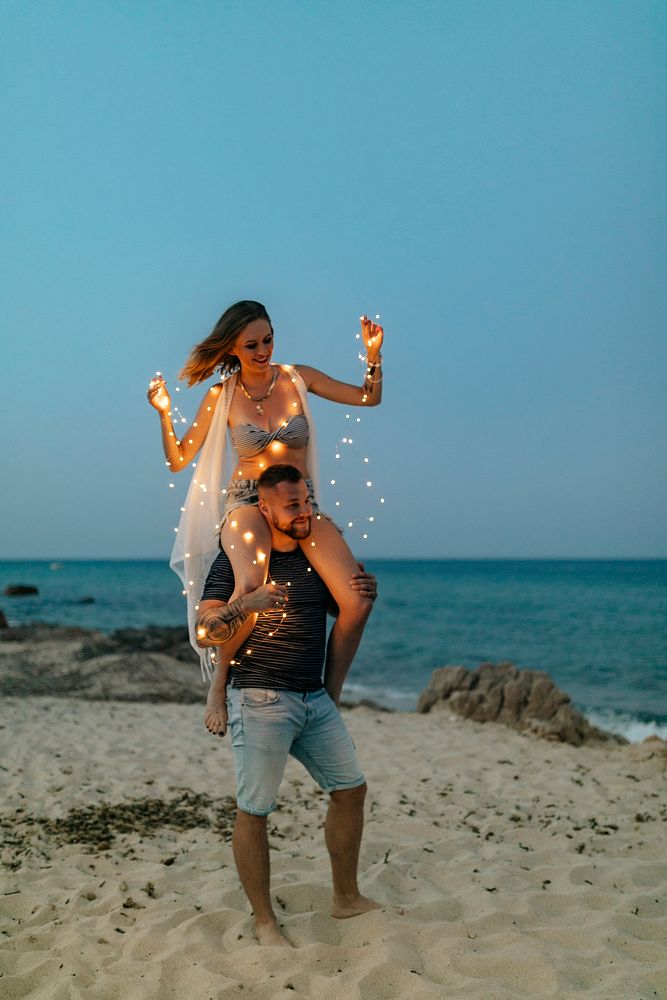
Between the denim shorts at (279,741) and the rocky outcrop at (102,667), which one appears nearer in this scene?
the denim shorts at (279,741)

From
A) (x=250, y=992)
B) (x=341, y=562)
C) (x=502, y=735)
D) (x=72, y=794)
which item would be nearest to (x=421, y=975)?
(x=250, y=992)

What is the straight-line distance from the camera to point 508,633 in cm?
2880

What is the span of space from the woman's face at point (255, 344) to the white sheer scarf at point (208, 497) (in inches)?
7.7

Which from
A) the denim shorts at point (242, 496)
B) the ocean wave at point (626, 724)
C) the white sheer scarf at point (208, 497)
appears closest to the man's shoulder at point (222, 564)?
the denim shorts at point (242, 496)

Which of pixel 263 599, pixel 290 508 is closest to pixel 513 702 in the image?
pixel 290 508

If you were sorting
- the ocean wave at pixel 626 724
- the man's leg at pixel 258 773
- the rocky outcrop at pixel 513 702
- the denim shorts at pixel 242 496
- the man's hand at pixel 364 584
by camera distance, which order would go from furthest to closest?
the ocean wave at pixel 626 724 < the rocky outcrop at pixel 513 702 < the denim shorts at pixel 242 496 < the man's hand at pixel 364 584 < the man's leg at pixel 258 773

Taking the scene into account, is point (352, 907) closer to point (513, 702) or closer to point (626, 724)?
point (513, 702)

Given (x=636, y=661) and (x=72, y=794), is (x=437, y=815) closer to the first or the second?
(x=72, y=794)

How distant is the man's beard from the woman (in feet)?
0.25

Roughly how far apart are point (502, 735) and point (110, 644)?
9.56 metres

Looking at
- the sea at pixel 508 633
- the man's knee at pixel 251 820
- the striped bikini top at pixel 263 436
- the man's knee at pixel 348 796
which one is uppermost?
the striped bikini top at pixel 263 436

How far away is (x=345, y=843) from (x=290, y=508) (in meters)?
1.45

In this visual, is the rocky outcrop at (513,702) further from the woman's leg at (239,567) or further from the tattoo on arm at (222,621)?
the tattoo on arm at (222,621)

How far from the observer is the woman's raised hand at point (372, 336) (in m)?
3.80
